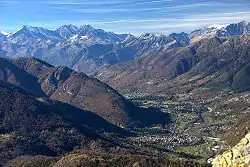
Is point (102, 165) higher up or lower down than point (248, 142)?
lower down

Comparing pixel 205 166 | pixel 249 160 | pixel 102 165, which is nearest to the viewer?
pixel 249 160

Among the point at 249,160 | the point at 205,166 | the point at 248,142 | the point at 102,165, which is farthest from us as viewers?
the point at 102,165

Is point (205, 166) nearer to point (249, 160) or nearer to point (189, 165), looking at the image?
point (189, 165)

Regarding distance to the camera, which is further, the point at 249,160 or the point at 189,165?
the point at 189,165

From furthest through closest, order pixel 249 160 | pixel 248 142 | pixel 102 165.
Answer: pixel 102 165
pixel 248 142
pixel 249 160

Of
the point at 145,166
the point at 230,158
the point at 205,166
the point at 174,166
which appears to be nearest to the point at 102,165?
the point at 145,166

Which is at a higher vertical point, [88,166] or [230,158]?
[230,158]

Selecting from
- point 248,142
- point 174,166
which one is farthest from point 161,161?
point 248,142

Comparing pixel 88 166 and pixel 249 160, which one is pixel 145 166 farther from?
pixel 249 160

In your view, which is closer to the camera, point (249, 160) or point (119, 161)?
point (249, 160)
